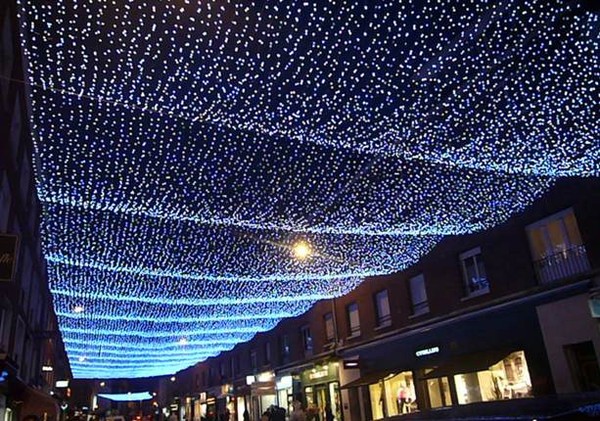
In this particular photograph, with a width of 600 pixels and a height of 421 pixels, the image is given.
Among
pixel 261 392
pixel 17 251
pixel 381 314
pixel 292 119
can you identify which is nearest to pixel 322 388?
pixel 261 392

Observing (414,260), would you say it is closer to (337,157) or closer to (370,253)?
(370,253)

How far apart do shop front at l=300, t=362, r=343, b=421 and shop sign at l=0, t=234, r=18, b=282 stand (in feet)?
60.7

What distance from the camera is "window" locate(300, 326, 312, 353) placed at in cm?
2847

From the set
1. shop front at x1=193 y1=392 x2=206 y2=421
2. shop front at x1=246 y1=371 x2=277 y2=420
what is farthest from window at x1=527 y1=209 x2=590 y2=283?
shop front at x1=193 y1=392 x2=206 y2=421

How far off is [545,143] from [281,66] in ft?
17.9

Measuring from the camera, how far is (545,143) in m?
9.39

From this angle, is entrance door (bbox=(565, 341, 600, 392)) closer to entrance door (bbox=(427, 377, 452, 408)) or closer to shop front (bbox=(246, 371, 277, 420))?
entrance door (bbox=(427, 377, 452, 408))

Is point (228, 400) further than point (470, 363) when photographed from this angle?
Yes

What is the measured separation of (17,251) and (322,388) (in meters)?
20.7

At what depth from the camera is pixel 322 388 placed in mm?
26141

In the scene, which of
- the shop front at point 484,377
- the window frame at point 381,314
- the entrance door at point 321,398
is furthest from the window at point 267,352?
the shop front at point 484,377

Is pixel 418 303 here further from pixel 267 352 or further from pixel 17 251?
pixel 267 352

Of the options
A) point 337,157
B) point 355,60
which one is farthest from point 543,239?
point 355,60

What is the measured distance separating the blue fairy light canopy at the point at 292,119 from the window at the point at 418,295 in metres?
5.29
